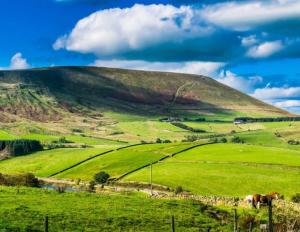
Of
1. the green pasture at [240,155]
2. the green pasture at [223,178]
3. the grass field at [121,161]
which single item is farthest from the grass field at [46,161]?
the green pasture at [223,178]

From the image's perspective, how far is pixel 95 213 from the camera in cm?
4953

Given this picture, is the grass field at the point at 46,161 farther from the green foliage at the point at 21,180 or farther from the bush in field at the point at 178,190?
the green foliage at the point at 21,180

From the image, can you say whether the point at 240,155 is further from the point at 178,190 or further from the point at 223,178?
the point at 178,190

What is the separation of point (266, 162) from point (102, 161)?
4926cm

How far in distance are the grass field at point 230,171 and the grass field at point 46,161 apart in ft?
112

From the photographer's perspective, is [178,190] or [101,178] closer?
[178,190]

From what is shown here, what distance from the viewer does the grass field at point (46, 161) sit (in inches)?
6703

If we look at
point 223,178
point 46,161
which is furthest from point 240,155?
point 46,161

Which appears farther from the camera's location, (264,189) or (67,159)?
(67,159)

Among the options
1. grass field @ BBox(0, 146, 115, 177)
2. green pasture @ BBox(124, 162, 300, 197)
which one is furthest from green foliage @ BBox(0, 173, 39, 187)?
grass field @ BBox(0, 146, 115, 177)

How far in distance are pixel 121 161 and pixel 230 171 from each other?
3820 centimetres

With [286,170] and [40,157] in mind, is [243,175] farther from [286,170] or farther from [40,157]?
[40,157]

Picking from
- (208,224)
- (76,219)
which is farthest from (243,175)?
(76,219)

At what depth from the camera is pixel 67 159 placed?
179250 mm
